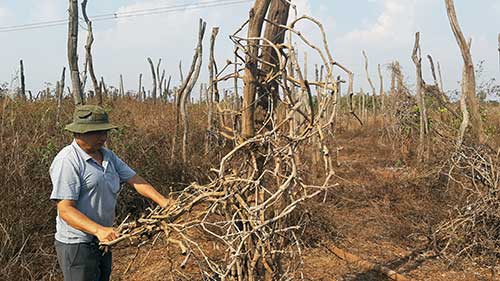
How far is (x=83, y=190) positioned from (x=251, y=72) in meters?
1.10

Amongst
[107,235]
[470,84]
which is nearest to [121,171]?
[107,235]

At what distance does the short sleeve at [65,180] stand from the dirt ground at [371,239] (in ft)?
1.60

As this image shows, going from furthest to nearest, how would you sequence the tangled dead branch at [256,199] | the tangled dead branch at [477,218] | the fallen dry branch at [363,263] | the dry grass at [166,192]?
1. the tangled dead branch at [477,218]
2. the fallen dry branch at [363,263]
3. the dry grass at [166,192]
4. the tangled dead branch at [256,199]

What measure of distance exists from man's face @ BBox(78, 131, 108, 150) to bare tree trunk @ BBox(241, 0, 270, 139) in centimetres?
76

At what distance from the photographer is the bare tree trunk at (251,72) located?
9.41 feet

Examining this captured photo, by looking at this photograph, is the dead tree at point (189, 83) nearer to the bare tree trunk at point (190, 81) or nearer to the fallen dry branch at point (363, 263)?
the bare tree trunk at point (190, 81)

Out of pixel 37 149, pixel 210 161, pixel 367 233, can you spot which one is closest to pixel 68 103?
pixel 210 161

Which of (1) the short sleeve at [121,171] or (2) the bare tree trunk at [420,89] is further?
(2) the bare tree trunk at [420,89]

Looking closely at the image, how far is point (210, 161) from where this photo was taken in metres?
6.28

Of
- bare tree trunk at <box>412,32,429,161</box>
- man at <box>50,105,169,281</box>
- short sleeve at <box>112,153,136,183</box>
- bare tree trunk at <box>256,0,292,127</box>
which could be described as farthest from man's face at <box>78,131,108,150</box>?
bare tree trunk at <box>412,32,429,161</box>

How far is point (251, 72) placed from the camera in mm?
2871

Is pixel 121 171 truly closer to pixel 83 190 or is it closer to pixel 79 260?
pixel 83 190

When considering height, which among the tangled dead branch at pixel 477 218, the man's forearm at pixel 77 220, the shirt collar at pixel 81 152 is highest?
the shirt collar at pixel 81 152

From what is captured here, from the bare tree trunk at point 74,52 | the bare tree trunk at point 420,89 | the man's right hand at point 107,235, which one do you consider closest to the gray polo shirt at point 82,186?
the man's right hand at point 107,235
